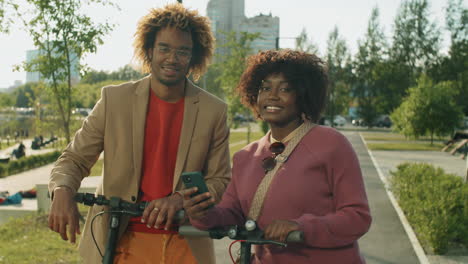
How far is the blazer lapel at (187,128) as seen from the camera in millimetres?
3113

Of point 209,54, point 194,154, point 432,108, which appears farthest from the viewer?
point 432,108

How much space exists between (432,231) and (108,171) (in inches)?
242

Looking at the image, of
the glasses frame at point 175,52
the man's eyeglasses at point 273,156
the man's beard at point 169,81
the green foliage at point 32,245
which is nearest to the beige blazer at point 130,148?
the man's beard at point 169,81

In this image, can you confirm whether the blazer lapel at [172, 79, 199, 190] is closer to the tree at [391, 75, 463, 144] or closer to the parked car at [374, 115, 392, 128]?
the tree at [391, 75, 463, 144]

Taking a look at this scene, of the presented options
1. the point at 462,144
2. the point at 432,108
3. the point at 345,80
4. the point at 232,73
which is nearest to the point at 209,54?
the point at 232,73

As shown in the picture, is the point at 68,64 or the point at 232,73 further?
the point at 232,73

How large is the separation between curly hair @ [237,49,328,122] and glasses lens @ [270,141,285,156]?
0.65ft

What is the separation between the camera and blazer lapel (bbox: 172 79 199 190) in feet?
10.2

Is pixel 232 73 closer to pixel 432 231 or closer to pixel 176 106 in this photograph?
pixel 432 231

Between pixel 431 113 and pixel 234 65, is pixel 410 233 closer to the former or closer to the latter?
pixel 234 65

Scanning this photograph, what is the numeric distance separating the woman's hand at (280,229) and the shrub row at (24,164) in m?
21.9

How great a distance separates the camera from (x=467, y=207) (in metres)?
8.59

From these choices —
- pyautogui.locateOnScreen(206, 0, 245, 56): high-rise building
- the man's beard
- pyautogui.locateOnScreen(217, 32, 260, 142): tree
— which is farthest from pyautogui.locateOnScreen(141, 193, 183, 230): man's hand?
pyautogui.locateOnScreen(206, 0, 245, 56): high-rise building

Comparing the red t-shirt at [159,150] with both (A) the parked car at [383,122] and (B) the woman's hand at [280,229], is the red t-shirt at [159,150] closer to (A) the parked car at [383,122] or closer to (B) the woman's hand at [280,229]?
(B) the woman's hand at [280,229]
